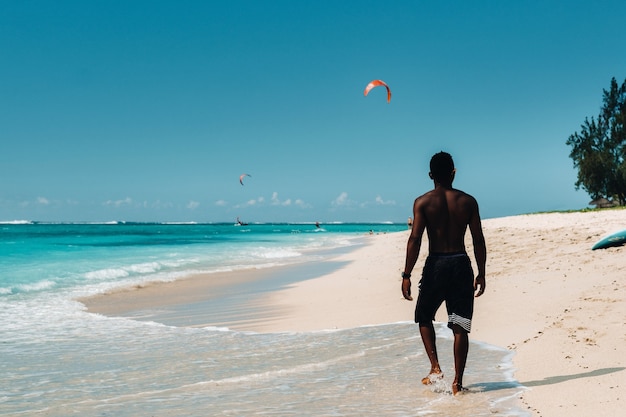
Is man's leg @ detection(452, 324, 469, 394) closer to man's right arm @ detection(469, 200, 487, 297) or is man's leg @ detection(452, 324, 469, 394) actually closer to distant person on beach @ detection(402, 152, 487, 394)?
distant person on beach @ detection(402, 152, 487, 394)

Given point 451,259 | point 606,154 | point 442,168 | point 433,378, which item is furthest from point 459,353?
point 606,154

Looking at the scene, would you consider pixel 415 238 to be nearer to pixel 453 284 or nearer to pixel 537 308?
pixel 453 284

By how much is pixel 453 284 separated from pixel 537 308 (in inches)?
166

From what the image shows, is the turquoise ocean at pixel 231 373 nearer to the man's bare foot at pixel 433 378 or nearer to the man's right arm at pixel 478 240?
the man's bare foot at pixel 433 378

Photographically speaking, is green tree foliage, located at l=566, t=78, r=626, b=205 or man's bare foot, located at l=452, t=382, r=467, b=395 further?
green tree foliage, located at l=566, t=78, r=626, b=205

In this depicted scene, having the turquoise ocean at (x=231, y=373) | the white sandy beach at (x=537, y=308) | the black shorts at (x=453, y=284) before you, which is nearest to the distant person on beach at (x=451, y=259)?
the black shorts at (x=453, y=284)

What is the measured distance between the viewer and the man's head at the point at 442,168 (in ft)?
15.8

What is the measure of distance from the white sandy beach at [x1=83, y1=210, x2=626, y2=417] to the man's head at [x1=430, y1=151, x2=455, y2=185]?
6.57 ft

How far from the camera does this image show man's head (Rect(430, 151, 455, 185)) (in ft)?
15.8

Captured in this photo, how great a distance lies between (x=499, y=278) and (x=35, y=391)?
30.3 feet

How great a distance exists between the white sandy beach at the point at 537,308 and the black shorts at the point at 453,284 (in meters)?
0.86

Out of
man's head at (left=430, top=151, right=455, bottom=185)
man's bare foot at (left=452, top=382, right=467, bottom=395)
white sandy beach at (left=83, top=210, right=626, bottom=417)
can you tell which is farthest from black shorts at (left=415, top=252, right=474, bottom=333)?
white sandy beach at (left=83, top=210, right=626, bottom=417)

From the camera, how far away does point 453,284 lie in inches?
182

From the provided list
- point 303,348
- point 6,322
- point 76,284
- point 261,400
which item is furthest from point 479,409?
point 76,284
